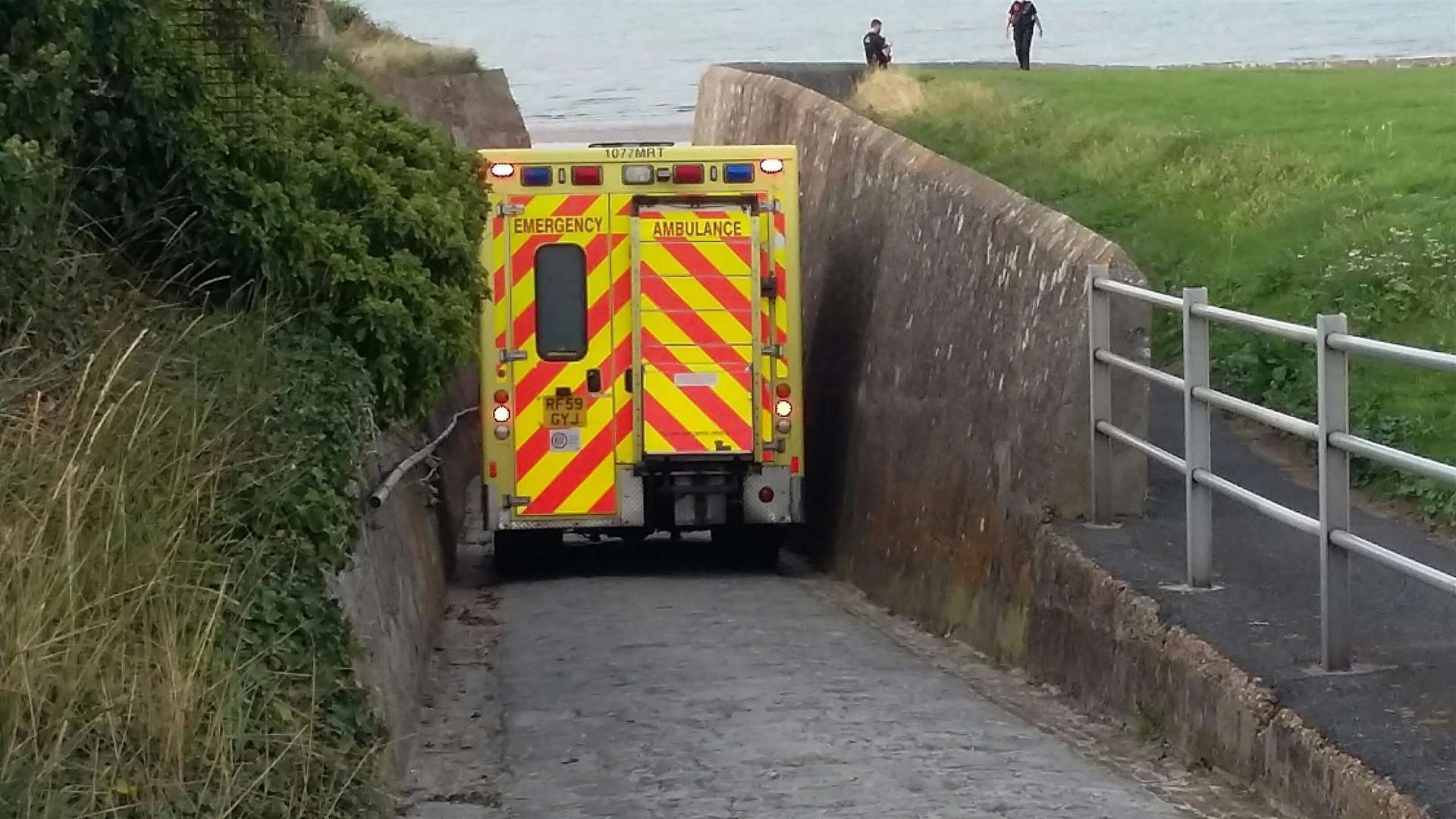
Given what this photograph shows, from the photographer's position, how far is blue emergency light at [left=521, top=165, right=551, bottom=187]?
15.2 m

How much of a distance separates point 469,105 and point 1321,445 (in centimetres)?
2728

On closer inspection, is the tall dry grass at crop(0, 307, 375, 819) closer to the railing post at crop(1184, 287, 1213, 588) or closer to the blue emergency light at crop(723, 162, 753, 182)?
the railing post at crop(1184, 287, 1213, 588)

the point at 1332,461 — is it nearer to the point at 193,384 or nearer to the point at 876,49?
the point at 193,384

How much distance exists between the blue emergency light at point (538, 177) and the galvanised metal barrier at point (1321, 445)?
631 centimetres

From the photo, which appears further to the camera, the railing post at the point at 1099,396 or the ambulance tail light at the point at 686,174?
the ambulance tail light at the point at 686,174

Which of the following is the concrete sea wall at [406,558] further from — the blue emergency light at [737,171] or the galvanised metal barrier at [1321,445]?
the galvanised metal barrier at [1321,445]

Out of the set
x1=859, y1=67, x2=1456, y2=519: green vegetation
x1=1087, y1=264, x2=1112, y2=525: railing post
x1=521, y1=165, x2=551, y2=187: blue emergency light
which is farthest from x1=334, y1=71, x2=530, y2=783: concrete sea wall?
x1=859, y1=67, x2=1456, y2=519: green vegetation

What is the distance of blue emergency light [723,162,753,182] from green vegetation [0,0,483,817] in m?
4.33

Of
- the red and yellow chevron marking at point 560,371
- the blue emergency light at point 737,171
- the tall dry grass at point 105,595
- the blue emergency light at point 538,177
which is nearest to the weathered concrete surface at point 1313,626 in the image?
the tall dry grass at point 105,595

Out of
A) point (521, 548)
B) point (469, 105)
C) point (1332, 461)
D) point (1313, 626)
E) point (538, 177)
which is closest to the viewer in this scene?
point (1332, 461)

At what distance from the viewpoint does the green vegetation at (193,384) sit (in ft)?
17.4

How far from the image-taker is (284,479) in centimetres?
697

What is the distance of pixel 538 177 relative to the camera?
15.3 meters

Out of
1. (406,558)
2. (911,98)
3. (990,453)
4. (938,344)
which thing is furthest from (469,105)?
(990,453)
